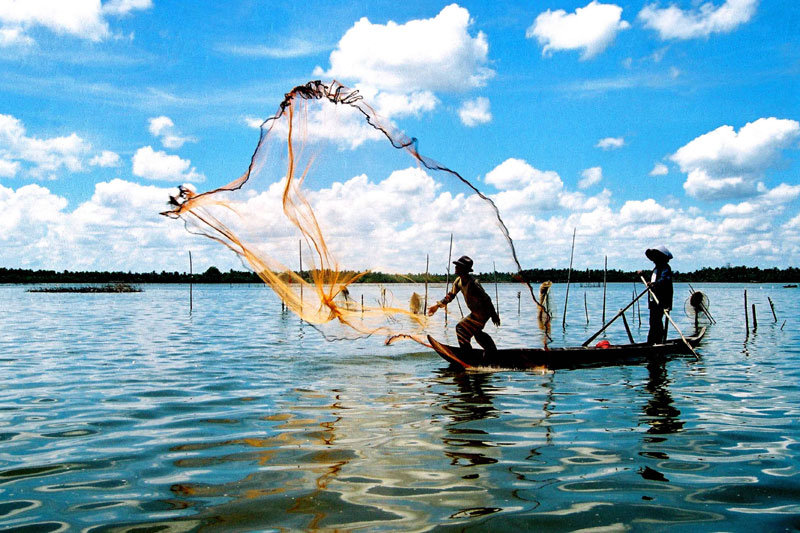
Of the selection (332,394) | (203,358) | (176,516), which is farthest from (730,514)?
(203,358)

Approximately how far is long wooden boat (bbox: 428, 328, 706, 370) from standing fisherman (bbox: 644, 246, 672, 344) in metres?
0.51

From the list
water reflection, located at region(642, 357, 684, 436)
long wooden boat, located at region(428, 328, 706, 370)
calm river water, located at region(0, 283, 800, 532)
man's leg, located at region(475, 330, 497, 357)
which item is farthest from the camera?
long wooden boat, located at region(428, 328, 706, 370)

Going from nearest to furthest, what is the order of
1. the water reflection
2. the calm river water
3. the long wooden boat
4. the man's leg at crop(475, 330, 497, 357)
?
the calm river water, the water reflection, the man's leg at crop(475, 330, 497, 357), the long wooden boat

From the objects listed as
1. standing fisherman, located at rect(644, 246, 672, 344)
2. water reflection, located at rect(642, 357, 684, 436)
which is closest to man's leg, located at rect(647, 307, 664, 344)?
standing fisherman, located at rect(644, 246, 672, 344)

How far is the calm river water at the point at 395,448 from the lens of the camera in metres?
4.31

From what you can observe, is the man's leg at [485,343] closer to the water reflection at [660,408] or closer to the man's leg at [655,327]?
the water reflection at [660,408]

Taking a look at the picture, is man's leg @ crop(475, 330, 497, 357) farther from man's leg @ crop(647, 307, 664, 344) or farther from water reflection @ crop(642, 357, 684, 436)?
man's leg @ crop(647, 307, 664, 344)

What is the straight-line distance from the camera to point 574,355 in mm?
12039

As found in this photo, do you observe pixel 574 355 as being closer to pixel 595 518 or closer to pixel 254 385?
pixel 254 385

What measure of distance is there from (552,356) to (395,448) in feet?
21.7

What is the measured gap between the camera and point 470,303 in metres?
10.5

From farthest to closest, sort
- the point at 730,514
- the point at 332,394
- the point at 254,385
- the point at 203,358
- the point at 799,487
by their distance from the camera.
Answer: the point at 203,358, the point at 254,385, the point at 332,394, the point at 799,487, the point at 730,514

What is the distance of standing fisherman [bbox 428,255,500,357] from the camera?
10.1 metres

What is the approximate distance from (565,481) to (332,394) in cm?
464
